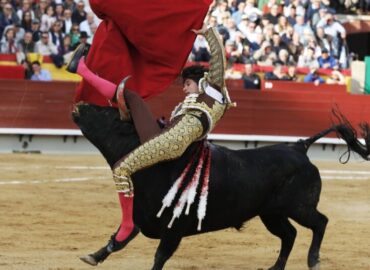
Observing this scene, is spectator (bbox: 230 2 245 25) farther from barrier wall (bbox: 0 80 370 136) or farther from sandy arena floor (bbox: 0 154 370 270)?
sandy arena floor (bbox: 0 154 370 270)

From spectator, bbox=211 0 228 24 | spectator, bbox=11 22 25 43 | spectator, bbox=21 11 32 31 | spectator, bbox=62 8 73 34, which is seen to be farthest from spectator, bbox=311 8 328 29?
spectator, bbox=11 22 25 43

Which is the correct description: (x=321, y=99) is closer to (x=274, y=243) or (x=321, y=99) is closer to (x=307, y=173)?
(x=274, y=243)

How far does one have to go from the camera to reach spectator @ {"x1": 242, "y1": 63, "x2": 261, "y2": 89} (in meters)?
15.2

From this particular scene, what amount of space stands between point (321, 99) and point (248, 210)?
9906 millimetres

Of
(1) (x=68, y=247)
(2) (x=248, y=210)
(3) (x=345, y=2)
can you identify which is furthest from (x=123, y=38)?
(3) (x=345, y=2)

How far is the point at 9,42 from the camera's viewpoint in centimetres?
1393

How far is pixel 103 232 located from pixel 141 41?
8.16 ft

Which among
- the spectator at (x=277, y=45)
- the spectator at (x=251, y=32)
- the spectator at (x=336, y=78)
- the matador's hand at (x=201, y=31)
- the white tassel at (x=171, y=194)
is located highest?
the matador's hand at (x=201, y=31)

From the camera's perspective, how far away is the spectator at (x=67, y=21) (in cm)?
1441

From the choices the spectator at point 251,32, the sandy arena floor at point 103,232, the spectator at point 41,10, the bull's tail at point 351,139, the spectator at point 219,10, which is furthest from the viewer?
the spectator at point 251,32

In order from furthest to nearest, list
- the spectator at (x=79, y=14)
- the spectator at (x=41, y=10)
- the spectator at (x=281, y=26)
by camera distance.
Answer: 1. the spectator at (x=281, y=26)
2. the spectator at (x=79, y=14)
3. the spectator at (x=41, y=10)

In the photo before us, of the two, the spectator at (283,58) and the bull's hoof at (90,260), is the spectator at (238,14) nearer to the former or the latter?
the spectator at (283,58)

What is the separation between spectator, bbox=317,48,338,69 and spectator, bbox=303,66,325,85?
245 mm

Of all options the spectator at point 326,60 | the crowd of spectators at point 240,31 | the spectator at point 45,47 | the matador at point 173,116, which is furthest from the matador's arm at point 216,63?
the spectator at point 326,60
